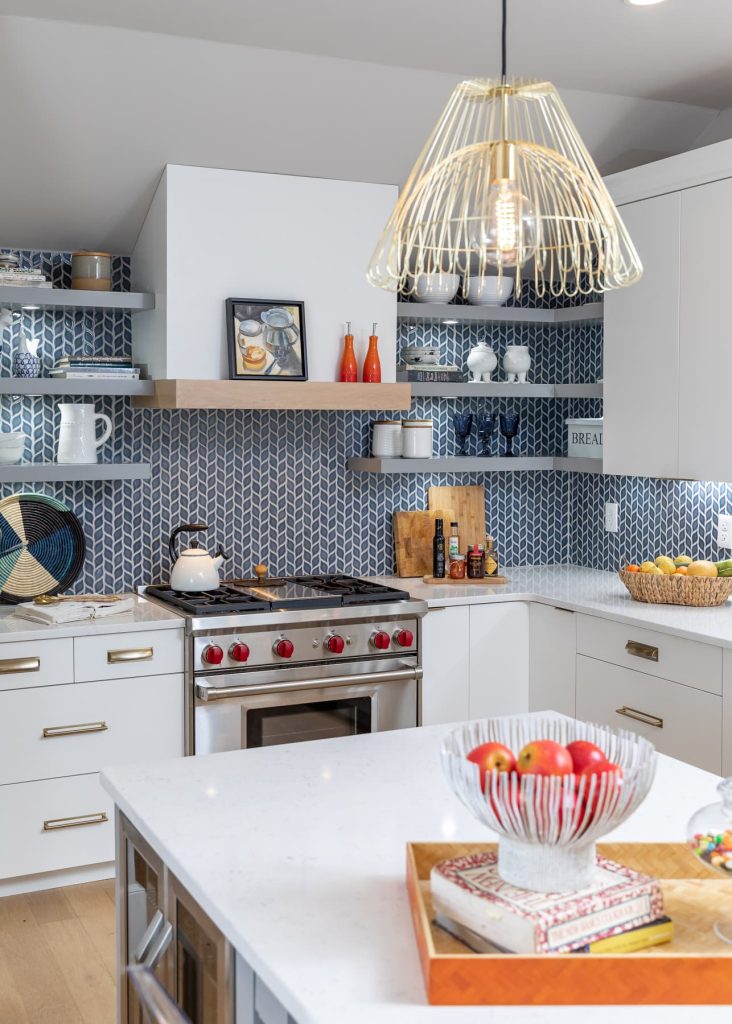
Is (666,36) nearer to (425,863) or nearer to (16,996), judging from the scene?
(425,863)

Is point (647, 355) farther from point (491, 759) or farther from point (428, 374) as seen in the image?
point (491, 759)

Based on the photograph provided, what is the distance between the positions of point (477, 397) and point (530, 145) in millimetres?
3223

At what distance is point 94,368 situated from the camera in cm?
393

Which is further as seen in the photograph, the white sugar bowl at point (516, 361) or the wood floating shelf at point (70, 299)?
the white sugar bowl at point (516, 361)

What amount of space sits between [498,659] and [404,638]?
1.41 feet

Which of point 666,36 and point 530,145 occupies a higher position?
point 666,36

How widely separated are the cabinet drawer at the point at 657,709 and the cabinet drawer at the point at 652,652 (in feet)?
0.09

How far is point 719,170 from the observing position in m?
3.68

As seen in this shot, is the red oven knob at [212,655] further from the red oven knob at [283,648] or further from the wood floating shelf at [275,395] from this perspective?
the wood floating shelf at [275,395]

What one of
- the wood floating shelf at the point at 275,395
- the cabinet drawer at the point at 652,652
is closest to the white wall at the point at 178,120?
the wood floating shelf at the point at 275,395

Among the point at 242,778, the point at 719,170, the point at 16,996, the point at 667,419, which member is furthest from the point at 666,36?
the point at 16,996

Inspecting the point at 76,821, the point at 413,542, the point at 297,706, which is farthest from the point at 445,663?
the point at 76,821

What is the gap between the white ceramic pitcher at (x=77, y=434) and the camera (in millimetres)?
3979

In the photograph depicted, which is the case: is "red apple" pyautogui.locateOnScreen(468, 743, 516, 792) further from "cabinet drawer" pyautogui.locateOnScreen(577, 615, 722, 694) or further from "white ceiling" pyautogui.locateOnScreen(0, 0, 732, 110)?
"white ceiling" pyautogui.locateOnScreen(0, 0, 732, 110)
